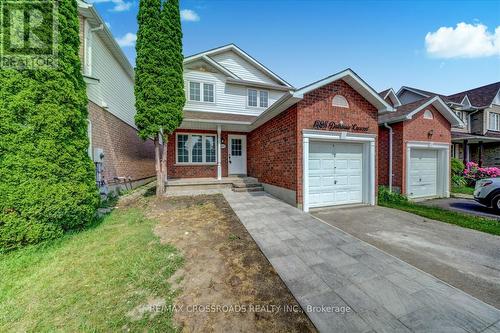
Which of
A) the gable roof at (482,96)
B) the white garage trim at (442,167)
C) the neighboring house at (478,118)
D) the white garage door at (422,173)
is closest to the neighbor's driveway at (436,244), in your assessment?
the white garage door at (422,173)

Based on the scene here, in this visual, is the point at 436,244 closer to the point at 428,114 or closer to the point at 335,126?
the point at 335,126

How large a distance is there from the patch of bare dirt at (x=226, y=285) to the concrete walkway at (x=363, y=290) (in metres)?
0.24

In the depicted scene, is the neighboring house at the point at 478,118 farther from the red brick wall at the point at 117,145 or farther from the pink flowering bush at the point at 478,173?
the red brick wall at the point at 117,145

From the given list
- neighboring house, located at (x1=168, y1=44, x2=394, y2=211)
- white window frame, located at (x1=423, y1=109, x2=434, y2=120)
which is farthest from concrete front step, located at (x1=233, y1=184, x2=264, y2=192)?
white window frame, located at (x1=423, y1=109, x2=434, y2=120)

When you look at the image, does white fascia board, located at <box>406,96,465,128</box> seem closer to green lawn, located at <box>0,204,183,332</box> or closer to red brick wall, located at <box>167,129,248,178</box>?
red brick wall, located at <box>167,129,248,178</box>

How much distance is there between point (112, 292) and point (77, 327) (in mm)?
503

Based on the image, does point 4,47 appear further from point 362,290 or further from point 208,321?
point 362,290

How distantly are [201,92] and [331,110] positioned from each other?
27.4 feet

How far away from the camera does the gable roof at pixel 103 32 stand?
665cm

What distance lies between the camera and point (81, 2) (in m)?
6.54

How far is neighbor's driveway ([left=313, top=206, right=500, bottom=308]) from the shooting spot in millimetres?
2750

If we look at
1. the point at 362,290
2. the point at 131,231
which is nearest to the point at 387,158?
the point at 362,290

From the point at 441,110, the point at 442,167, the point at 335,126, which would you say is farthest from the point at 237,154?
the point at 442,167

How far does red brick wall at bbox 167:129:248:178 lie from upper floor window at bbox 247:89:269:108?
3.46m
